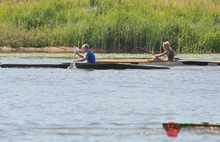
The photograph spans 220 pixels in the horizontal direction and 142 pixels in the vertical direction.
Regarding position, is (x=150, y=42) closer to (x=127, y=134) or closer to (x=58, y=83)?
(x=58, y=83)

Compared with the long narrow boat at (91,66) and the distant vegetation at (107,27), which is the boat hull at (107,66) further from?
the distant vegetation at (107,27)

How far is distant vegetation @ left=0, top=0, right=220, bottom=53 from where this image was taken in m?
32.4

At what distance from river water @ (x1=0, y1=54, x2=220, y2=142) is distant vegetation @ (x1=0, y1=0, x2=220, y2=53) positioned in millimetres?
16804

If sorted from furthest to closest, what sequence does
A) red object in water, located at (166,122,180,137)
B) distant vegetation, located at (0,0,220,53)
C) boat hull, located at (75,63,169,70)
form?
distant vegetation, located at (0,0,220,53) < boat hull, located at (75,63,169,70) < red object in water, located at (166,122,180,137)

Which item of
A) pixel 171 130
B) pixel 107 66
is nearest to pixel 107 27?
pixel 107 66

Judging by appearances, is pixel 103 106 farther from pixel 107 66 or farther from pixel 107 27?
pixel 107 27

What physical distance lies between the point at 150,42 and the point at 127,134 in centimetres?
2481

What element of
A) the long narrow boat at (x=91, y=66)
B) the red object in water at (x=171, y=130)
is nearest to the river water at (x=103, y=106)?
the red object in water at (x=171, y=130)

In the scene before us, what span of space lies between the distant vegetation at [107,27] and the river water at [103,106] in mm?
16804

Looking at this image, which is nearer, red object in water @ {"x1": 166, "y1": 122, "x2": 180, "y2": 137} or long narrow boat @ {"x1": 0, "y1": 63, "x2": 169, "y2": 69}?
red object in water @ {"x1": 166, "y1": 122, "x2": 180, "y2": 137}

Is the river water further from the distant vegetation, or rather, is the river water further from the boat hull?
the distant vegetation

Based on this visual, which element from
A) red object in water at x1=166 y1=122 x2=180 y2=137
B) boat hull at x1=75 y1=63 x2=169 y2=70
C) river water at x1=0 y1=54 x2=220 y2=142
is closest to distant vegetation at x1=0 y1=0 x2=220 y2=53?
boat hull at x1=75 y1=63 x2=169 y2=70

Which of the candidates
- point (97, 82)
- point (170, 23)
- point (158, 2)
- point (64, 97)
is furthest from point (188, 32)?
point (64, 97)

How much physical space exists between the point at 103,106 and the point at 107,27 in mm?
23806
